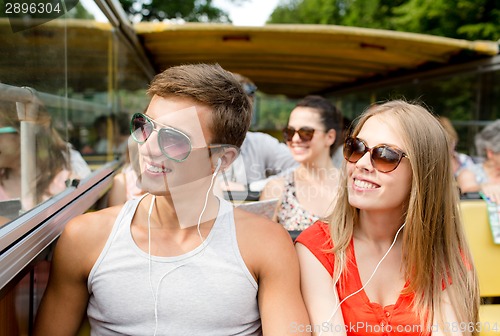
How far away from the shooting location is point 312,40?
448 cm

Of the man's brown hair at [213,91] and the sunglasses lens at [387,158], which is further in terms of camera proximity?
the sunglasses lens at [387,158]

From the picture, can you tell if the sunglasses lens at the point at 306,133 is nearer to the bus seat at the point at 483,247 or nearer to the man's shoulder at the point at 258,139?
the man's shoulder at the point at 258,139

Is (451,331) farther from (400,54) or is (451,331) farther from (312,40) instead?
(400,54)

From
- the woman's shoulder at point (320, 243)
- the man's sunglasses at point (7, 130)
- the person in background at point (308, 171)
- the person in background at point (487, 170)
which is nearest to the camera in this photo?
the man's sunglasses at point (7, 130)

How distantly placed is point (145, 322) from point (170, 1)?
527 inches

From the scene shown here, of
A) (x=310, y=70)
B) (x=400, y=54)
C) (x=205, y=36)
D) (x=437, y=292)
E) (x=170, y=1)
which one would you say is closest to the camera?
(x=437, y=292)

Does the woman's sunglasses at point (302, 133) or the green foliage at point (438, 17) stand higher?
the green foliage at point (438, 17)

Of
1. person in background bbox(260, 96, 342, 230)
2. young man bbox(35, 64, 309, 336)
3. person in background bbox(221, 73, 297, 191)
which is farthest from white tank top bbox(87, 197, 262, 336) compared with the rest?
person in background bbox(221, 73, 297, 191)

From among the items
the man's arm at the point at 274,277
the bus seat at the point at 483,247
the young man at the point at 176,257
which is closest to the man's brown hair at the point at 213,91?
the young man at the point at 176,257

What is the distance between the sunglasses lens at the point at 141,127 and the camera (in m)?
1.54

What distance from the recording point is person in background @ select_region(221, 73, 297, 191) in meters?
3.10

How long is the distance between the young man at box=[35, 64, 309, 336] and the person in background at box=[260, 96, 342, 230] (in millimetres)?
1137

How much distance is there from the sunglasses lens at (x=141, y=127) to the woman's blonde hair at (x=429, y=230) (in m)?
0.80

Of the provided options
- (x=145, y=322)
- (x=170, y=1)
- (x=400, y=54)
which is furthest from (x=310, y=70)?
(x=170, y=1)
